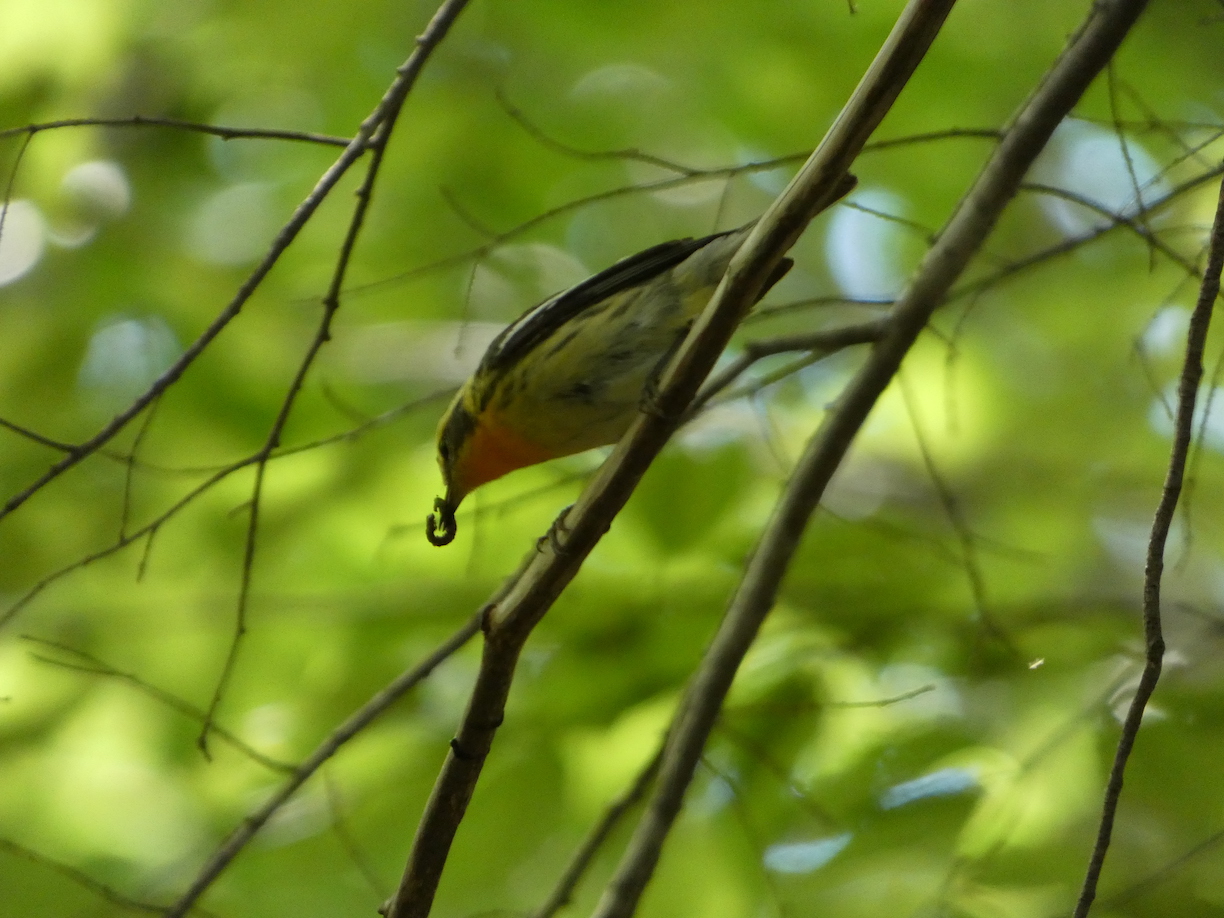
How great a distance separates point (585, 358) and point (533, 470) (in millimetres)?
1270

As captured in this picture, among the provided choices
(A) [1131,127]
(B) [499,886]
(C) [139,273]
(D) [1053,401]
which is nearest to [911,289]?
(A) [1131,127]

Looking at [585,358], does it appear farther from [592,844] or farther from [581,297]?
[592,844]

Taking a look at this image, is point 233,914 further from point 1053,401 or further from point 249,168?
point 1053,401

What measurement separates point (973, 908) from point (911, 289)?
4.85 ft

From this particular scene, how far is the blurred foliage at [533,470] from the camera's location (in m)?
3.16

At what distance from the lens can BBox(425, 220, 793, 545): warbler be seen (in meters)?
2.41

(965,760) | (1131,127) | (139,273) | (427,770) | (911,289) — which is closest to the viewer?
(911,289)

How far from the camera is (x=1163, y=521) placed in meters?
1.56

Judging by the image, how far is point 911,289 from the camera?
2387mm

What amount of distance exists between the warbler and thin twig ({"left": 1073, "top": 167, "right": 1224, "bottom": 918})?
3.16 ft

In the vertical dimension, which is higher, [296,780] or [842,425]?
[842,425]

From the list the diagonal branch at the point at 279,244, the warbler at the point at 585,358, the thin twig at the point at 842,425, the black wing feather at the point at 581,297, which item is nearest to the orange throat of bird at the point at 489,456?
the warbler at the point at 585,358

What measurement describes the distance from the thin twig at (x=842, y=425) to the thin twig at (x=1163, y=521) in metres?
0.67

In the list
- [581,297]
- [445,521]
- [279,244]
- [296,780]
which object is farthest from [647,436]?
[445,521]
